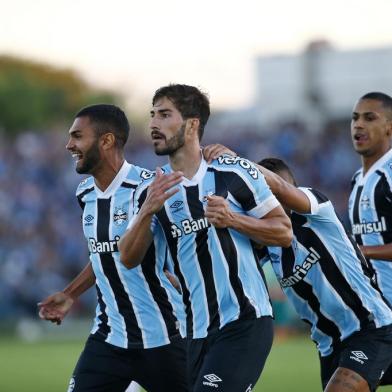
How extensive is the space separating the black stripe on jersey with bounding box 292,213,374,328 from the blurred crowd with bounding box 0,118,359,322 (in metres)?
15.3

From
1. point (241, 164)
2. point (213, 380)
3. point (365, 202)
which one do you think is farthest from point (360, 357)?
point (365, 202)

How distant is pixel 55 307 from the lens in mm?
8508

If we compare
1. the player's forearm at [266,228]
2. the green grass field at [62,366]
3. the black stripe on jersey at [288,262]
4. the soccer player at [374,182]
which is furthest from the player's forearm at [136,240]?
the green grass field at [62,366]

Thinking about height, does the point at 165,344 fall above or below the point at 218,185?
below

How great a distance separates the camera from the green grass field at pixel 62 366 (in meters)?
14.6

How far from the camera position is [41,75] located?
7519 cm

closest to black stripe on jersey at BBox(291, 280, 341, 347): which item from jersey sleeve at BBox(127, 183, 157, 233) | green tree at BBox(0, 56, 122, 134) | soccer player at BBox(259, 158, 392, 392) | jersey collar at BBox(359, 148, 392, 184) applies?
soccer player at BBox(259, 158, 392, 392)

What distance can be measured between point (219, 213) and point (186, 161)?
2.19 ft

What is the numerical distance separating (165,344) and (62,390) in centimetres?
632

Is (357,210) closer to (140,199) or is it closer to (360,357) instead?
(360,357)

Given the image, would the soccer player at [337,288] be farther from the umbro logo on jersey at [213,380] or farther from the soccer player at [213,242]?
the umbro logo on jersey at [213,380]

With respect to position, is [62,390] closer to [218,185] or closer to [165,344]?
[165,344]

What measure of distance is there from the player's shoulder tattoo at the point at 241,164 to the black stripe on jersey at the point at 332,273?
2.66 feet

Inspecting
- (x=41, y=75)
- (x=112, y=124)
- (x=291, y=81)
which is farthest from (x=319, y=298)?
(x=41, y=75)
